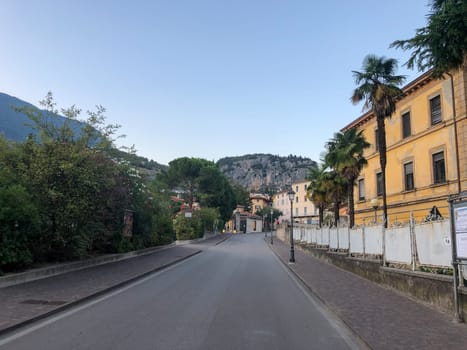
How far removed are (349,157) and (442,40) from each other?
17967mm

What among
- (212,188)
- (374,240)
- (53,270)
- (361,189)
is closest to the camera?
(53,270)

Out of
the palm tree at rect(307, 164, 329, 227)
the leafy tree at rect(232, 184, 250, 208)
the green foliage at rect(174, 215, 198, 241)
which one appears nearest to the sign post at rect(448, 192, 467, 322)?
the palm tree at rect(307, 164, 329, 227)

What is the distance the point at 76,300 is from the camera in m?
9.43

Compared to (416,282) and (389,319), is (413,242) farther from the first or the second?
(389,319)

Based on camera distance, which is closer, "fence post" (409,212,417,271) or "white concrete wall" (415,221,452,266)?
"white concrete wall" (415,221,452,266)

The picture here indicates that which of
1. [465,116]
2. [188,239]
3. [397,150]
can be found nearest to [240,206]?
[188,239]

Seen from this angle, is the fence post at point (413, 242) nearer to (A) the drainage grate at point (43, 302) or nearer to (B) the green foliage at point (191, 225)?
(A) the drainage grate at point (43, 302)

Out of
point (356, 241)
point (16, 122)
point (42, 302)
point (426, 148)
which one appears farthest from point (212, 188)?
point (16, 122)

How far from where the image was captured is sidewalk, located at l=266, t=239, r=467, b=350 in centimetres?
626

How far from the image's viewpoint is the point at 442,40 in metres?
9.34

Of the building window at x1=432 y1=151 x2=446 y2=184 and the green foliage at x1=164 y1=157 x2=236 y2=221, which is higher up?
the green foliage at x1=164 y1=157 x2=236 y2=221

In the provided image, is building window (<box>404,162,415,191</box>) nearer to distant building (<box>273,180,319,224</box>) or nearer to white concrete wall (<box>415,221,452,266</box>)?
white concrete wall (<box>415,221,452,266</box>)

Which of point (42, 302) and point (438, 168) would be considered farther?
point (438, 168)

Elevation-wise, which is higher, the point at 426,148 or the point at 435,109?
the point at 435,109
